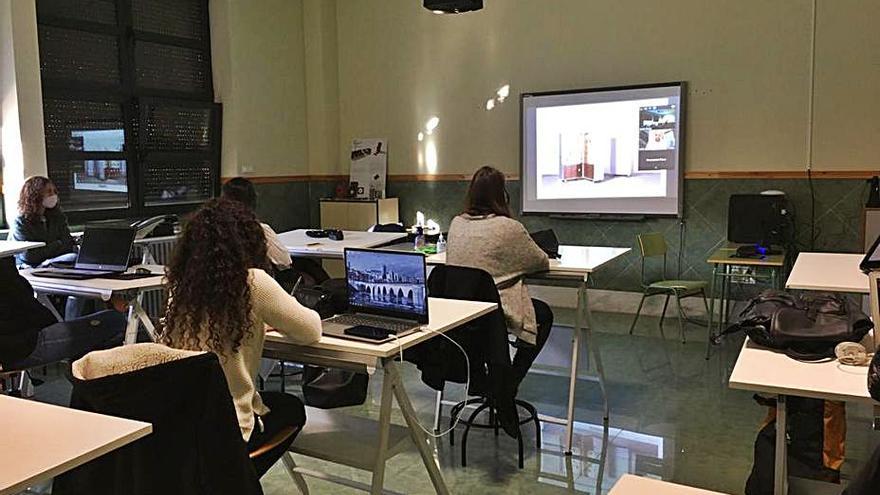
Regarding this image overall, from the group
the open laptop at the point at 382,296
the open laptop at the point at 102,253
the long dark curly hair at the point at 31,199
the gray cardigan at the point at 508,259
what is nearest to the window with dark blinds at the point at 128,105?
the long dark curly hair at the point at 31,199

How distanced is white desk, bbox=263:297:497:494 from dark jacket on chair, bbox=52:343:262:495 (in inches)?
22.8

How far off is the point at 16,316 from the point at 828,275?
3759mm

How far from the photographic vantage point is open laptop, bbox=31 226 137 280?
14.6 ft

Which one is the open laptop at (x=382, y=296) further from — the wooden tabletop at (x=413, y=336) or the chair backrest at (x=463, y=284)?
the chair backrest at (x=463, y=284)

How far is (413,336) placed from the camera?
259cm

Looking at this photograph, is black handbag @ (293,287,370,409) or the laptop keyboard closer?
the laptop keyboard

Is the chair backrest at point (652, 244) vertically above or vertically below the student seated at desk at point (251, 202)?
below

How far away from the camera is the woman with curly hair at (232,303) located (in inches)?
89.6

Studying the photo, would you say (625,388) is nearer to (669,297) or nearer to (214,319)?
(669,297)

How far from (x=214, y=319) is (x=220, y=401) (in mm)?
377

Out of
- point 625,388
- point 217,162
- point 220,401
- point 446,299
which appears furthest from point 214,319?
point 217,162

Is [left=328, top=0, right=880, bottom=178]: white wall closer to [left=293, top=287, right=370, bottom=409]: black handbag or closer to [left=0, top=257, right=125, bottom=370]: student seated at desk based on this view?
[left=293, top=287, right=370, bottom=409]: black handbag

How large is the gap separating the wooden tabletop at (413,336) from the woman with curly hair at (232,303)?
112 millimetres

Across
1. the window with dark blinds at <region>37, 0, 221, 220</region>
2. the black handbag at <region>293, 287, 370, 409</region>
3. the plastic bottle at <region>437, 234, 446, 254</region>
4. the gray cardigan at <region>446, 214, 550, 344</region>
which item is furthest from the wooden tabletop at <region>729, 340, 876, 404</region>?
the window with dark blinds at <region>37, 0, 221, 220</region>
